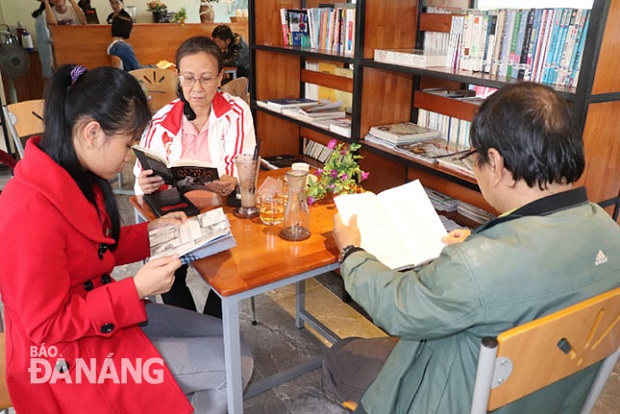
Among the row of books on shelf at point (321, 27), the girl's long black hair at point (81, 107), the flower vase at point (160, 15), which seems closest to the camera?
the girl's long black hair at point (81, 107)

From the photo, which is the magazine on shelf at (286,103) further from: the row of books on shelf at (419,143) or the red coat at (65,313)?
the red coat at (65,313)

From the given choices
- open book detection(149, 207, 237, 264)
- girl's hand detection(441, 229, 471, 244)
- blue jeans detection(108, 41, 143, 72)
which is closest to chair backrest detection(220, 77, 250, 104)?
blue jeans detection(108, 41, 143, 72)

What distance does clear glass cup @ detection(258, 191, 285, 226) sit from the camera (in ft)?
5.33

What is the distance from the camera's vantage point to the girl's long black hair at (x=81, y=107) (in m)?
1.14

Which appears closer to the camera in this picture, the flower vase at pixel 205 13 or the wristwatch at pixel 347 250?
the wristwatch at pixel 347 250

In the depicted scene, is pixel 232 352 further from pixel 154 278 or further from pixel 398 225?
pixel 398 225

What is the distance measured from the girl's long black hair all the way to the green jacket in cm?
69

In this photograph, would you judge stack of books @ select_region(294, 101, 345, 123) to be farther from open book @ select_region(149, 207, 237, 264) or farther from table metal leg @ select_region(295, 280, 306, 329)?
open book @ select_region(149, 207, 237, 264)

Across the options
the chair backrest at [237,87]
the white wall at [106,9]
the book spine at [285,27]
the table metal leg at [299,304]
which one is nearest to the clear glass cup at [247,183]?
the table metal leg at [299,304]

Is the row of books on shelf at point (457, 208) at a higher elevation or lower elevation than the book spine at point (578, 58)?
lower

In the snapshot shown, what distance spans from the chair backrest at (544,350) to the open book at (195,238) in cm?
75

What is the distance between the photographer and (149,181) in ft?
5.97

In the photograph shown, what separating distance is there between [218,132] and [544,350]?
1.71m

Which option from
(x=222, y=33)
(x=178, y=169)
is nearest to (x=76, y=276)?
(x=178, y=169)
